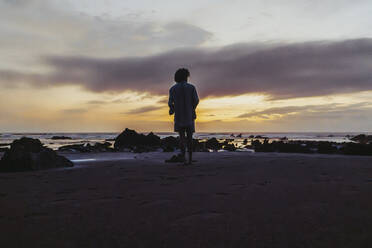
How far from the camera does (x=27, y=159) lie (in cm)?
523

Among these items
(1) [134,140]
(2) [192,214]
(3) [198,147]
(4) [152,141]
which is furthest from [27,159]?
(4) [152,141]

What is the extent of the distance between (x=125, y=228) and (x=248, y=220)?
803 millimetres

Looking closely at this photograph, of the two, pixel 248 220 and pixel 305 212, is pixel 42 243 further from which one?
pixel 305 212

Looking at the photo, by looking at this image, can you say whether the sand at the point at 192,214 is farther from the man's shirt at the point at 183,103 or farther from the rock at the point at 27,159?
the man's shirt at the point at 183,103

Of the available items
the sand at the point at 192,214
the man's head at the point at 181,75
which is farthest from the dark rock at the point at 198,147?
the sand at the point at 192,214

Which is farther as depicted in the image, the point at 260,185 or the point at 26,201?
the point at 260,185

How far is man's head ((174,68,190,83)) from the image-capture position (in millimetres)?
6430

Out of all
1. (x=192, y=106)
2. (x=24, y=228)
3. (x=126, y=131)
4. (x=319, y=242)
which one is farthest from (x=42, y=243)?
(x=126, y=131)

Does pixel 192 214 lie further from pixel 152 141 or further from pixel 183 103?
pixel 152 141

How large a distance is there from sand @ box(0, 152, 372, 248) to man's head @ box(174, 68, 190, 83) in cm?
346

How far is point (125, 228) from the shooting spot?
5.76 feet

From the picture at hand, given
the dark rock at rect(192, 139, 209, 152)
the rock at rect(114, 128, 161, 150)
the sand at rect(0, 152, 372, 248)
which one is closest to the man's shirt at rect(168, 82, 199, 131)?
the sand at rect(0, 152, 372, 248)

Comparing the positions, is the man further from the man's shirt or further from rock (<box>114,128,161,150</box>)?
rock (<box>114,128,161,150</box>)

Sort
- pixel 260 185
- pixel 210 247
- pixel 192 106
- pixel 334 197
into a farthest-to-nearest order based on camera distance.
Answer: pixel 192 106
pixel 260 185
pixel 334 197
pixel 210 247
